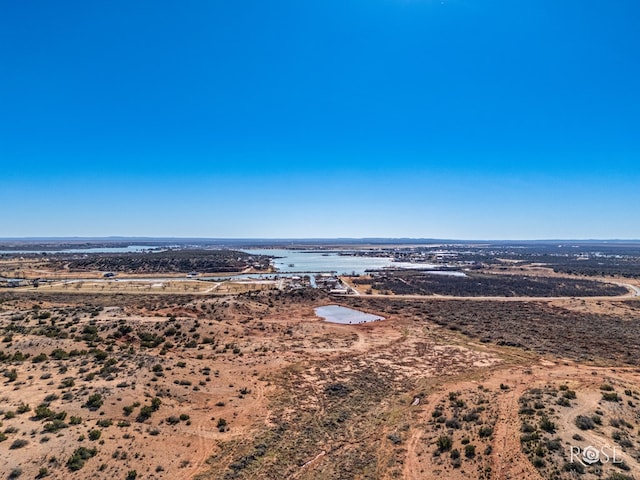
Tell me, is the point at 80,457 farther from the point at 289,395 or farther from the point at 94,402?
the point at 289,395

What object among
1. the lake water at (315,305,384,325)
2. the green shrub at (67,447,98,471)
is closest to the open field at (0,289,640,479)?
the green shrub at (67,447,98,471)

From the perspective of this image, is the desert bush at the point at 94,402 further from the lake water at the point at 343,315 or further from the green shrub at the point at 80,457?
the lake water at the point at 343,315

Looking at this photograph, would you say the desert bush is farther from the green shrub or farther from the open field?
the green shrub

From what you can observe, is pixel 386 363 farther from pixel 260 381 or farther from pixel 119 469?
pixel 119 469

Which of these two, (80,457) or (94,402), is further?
(94,402)

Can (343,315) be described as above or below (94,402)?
below

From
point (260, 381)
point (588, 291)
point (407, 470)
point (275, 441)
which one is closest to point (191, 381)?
point (260, 381)

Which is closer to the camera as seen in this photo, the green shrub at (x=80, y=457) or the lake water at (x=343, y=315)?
the green shrub at (x=80, y=457)

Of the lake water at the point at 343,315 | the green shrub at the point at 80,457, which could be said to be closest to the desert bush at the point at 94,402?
the green shrub at the point at 80,457

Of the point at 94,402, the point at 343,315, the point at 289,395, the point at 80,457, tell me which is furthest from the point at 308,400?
the point at 343,315
